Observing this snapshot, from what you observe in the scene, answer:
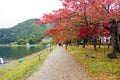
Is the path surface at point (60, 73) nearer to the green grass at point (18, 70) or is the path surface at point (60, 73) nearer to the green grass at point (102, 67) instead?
the green grass at point (102, 67)

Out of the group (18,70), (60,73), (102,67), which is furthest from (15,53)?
(60,73)

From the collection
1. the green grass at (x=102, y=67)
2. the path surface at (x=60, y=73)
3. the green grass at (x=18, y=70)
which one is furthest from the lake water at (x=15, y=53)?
the path surface at (x=60, y=73)

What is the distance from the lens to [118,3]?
25203 mm

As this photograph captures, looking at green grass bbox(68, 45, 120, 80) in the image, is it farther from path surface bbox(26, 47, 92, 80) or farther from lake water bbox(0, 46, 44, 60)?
lake water bbox(0, 46, 44, 60)

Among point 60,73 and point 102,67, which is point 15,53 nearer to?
point 102,67

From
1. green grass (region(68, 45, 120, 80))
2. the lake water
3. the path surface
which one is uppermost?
green grass (region(68, 45, 120, 80))

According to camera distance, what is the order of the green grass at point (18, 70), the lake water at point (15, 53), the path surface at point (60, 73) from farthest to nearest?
the lake water at point (15, 53)
the green grass at point (18, 70)
the path surface at point (60, 73)

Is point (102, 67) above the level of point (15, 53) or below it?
above

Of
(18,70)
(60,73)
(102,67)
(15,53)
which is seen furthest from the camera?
(15,53)


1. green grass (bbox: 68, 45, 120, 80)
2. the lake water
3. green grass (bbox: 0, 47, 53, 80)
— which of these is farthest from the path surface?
the lake water

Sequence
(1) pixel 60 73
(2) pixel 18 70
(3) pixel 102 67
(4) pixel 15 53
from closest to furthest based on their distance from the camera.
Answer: (1) pixel 60 73 → (3) pixel 102 67 → (2) pixel 18 70 → (4) pixel 15 53

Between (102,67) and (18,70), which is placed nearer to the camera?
(102,67)

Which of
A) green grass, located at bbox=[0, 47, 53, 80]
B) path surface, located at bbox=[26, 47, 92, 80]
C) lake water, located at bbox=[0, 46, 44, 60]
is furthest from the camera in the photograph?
lake water, located at bbox=[0, 46, 44, 60]

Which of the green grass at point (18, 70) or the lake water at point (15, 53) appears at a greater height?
the green grass at point (18, 70)
